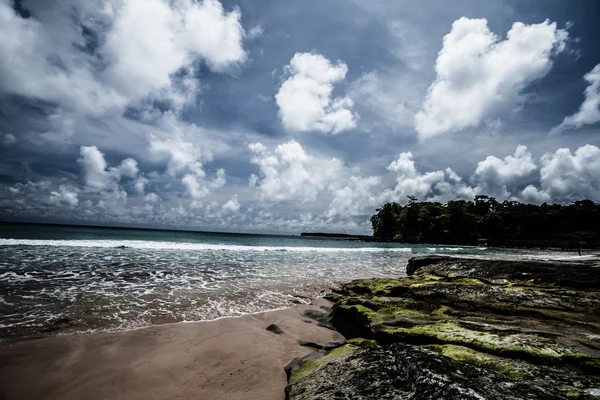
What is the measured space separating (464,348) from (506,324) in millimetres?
1748

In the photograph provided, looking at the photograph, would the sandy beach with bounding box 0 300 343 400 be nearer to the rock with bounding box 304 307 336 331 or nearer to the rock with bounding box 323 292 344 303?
the rock with bounding box 304 307 336 331

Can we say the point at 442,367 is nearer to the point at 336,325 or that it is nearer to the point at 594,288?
the point at 336,325

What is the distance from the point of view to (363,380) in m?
3.17

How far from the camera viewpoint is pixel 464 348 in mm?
3730

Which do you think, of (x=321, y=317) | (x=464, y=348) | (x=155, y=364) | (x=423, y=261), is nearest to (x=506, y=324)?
(x=464, y=348)

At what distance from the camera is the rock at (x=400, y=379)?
2.49m

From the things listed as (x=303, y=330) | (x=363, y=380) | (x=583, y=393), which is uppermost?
(x=583, y=393)

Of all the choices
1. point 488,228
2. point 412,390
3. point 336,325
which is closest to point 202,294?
point 336,325

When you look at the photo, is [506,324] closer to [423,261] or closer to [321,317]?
[321,317]

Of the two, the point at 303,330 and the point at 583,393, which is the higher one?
the point at 583,393

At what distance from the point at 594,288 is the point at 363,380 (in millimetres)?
8803

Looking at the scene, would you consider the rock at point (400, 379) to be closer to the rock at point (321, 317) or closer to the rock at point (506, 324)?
the rock at point (506, 324)

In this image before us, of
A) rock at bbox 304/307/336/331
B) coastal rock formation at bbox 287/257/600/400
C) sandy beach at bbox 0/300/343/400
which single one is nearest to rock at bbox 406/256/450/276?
coastal rock formation at bbox 287/257/600/400

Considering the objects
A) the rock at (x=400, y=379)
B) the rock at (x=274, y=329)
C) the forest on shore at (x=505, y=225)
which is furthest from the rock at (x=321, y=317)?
the forest on shore at (x=505, y=225)
